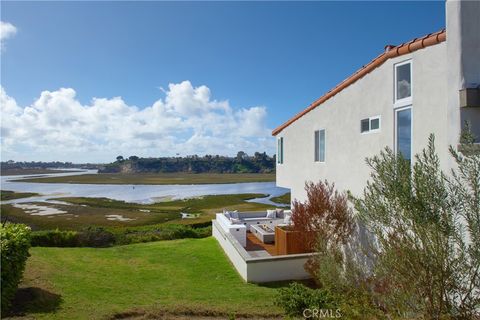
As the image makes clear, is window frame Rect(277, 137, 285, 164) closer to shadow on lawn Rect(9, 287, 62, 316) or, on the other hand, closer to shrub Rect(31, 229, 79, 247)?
shadow on lawn Rect(9, 287, 62, 316)

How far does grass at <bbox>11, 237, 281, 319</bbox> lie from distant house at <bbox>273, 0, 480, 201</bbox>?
16.4 ft

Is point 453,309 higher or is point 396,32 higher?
point 396,32

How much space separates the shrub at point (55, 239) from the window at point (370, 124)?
56.9 feet

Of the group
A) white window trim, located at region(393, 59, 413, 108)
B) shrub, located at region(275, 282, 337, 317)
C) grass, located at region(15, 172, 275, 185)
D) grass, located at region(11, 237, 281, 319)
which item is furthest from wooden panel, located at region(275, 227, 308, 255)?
grass, located at region(15, 172, 275, 185)

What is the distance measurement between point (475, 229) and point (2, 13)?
10827mm

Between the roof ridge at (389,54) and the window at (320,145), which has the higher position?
the roof ridge at (389,54)

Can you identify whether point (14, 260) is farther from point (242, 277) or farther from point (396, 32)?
point (396, 32)

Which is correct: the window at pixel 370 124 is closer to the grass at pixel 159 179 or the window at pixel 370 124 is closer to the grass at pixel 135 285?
the grass at pixel 135 285

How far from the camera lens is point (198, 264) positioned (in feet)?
45.3

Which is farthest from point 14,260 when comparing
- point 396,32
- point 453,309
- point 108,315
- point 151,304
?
point 396,32

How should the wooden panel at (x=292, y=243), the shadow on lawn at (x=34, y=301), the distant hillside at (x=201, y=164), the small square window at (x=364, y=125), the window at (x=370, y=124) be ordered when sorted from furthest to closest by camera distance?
1. the distant hillside at (x=201, y=164)
2. the wooden panel at (x=292, y=243)
3. the small square window at (x=364, y=125)
4. the window at (x=370, y=124)
5. the shadow on lawn at (x=34, y=301)

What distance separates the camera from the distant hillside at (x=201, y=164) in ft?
559

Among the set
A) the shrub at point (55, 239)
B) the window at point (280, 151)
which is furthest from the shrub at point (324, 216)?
the shrub at point (55, 239)

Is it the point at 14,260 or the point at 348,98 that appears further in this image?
the point at 348,98
